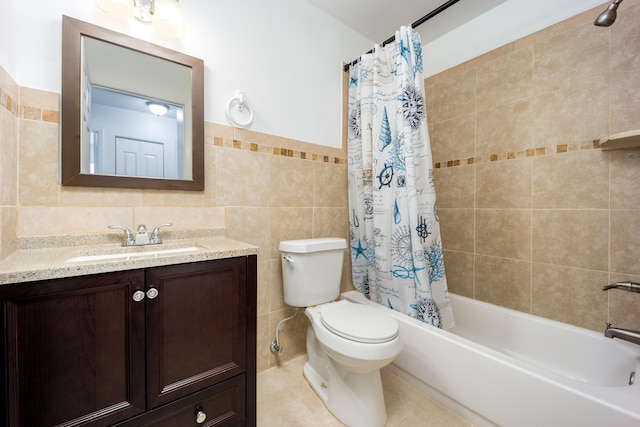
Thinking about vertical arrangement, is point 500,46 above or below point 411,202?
above

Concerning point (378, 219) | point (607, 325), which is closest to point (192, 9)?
point (378, 219)

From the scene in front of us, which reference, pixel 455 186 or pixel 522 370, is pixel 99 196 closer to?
pixel 522 370

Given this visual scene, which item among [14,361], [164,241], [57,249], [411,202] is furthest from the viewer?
[411,202]

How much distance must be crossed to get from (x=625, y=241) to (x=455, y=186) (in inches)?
35.7

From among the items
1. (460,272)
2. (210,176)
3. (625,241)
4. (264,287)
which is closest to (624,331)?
(625,241)

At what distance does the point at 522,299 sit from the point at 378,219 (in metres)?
1.05

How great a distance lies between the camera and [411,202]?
4.74ft

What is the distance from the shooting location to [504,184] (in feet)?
5.59

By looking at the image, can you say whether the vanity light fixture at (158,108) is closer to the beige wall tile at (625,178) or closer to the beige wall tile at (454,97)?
the beige wall tile at (454,97)

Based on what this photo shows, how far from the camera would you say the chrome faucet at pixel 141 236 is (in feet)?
3.70

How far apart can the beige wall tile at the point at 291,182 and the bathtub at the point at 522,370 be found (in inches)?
33.9

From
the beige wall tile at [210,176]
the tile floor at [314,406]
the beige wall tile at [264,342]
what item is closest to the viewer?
the tile floor at [314,406]

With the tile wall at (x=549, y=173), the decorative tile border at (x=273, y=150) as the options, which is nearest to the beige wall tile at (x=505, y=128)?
the tile wall at (x=549, y=173)

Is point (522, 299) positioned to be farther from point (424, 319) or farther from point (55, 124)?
point (55, 124)
